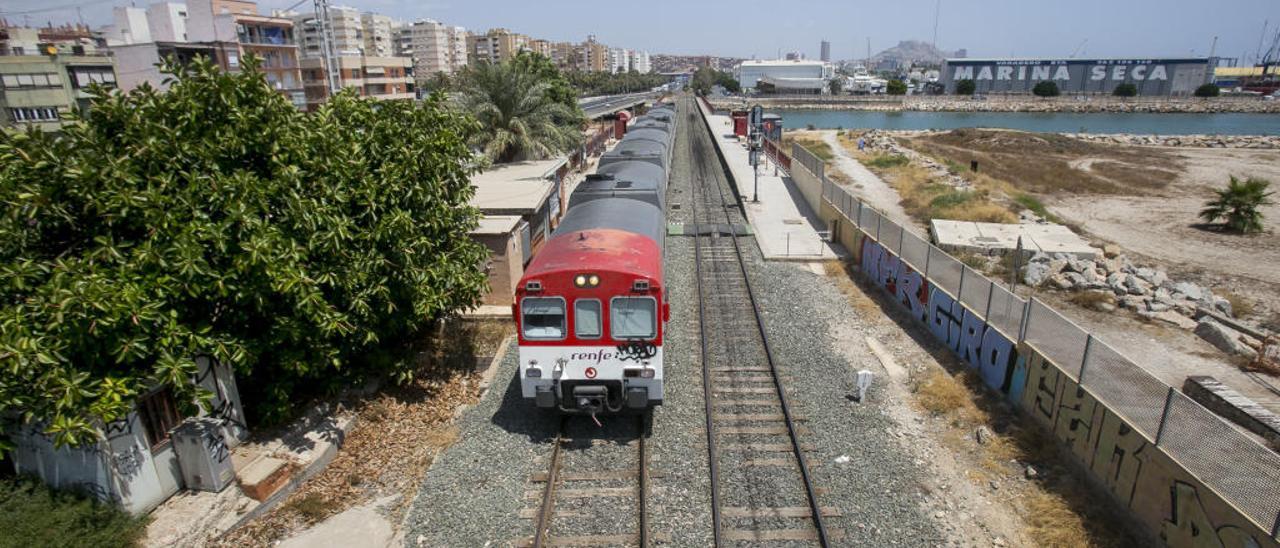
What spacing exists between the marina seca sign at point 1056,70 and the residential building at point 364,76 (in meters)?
141

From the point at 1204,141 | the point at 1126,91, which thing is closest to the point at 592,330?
the point at 1204,141

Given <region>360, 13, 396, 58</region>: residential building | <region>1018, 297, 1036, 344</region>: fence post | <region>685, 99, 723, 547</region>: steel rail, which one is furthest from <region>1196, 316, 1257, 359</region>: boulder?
<region>360, 13, 396, 58</region>: residential building

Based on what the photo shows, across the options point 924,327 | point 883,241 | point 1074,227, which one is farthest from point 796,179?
point 924,327

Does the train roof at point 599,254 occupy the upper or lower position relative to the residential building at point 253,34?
lower

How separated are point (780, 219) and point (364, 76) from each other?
6845 centimetres

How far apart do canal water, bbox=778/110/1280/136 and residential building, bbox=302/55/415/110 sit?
55970mm

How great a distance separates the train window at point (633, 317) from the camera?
33.7 feet

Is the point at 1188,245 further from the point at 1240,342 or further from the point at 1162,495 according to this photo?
the point at 1162,495

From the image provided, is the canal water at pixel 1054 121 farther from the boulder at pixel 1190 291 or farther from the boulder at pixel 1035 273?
the boulder at pixel 1190 291

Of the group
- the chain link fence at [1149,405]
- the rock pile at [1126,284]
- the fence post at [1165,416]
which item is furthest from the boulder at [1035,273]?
the fence post at [1165,416]

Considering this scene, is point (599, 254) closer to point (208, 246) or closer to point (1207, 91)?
point (208, 246)

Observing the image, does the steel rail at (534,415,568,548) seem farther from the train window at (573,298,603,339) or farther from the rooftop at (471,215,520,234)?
the rooftop at (471,215,520,234)

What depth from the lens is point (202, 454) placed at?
9289 millimetres

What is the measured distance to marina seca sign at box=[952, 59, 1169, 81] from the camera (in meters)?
150
